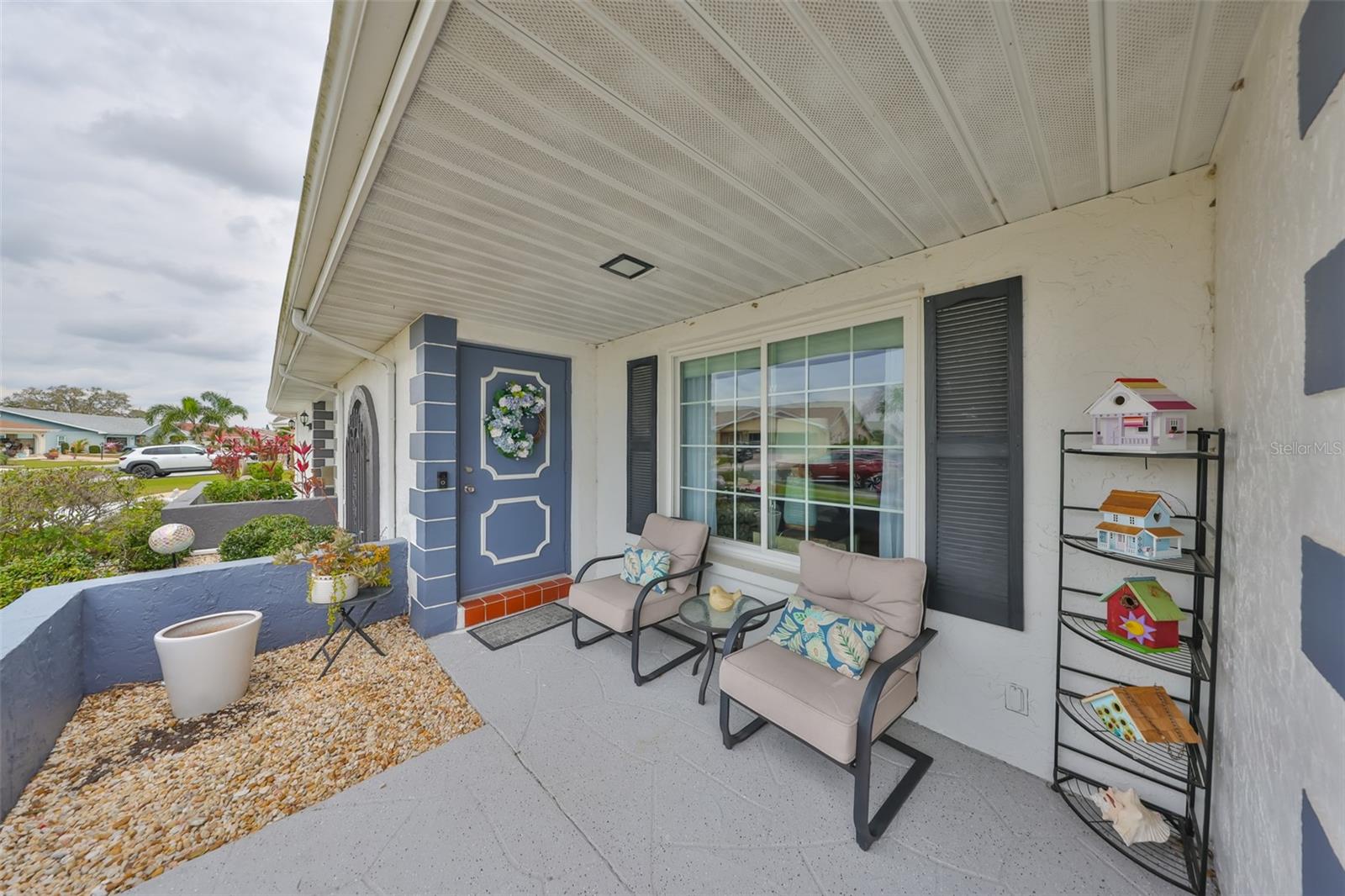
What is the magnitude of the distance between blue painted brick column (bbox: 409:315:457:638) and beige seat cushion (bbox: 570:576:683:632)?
107 centimetres

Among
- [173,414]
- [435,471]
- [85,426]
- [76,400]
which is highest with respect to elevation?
[76,400]

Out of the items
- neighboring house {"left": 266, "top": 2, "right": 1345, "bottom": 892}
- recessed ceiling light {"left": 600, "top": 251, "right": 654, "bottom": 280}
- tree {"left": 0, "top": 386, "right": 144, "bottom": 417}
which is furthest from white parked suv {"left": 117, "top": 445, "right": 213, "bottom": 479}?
recessed ceiling light {"left": 600, "top": 251, "right": 654, "bottom": 280}

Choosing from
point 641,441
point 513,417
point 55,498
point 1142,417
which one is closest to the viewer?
point 1142,417

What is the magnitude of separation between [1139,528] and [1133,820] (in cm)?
109

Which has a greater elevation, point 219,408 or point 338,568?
point 219,408

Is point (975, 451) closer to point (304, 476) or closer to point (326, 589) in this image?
point (326, 589)

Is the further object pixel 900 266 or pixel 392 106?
pixel 900 266

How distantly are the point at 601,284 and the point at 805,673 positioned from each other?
253cm

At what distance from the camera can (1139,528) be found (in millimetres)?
1562

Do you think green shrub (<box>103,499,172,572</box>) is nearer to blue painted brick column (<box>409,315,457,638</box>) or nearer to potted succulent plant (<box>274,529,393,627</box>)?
potted succulent plant (<box>274,529,393,627</box>)

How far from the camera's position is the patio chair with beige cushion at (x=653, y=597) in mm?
2855

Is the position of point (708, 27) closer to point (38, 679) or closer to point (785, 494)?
point (785, 494)

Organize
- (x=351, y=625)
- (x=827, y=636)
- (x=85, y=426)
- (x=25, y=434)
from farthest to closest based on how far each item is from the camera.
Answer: (x=85, y=426)
(x=25, y=434)
(x=351, y=625)
(x=827, y=636)

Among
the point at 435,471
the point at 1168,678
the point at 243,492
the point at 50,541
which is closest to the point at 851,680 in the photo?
the point at 1168,678
